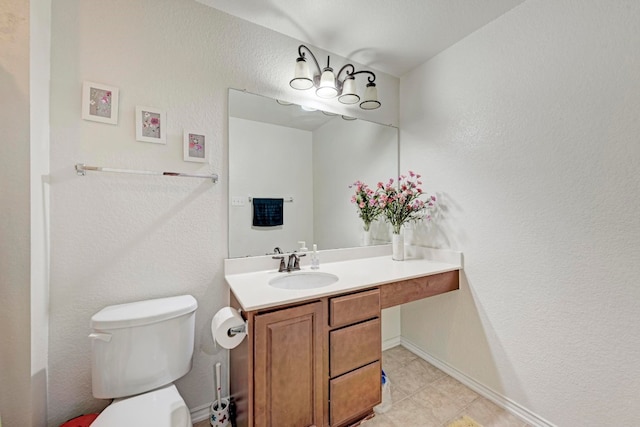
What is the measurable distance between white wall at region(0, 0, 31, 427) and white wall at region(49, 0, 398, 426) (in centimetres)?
20

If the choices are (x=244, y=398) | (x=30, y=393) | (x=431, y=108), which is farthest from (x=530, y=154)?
(x=30, y=393)

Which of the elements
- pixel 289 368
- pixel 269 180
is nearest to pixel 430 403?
pixel 289 368

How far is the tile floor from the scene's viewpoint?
1.47 meters

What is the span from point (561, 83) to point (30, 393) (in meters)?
2.83

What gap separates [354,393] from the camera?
132cm

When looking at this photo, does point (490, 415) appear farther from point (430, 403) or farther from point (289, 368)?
point (289, 368)

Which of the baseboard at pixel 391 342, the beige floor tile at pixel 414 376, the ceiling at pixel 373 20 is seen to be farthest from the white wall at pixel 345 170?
the beige floor tile at pixel 414 376

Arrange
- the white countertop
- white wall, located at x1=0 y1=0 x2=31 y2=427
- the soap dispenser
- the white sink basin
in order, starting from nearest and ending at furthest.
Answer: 1. white wall, located at x1=0 y1=0 x2=31 y2=427
2. the white countertop
3. the white sink basin
4. the soap dispenser

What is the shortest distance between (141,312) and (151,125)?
96 cm

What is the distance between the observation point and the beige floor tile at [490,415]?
1.46 metres

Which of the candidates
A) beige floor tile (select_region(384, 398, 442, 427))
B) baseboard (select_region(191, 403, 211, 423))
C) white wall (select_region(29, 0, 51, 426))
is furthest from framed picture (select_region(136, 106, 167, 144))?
beige floor tile (select_region(384, 398, 442, 427))

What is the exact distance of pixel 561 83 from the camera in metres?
1.33

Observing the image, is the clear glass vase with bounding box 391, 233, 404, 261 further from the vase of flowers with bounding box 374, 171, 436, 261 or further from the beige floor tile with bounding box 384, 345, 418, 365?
the beige floor tile with bounding box 384, 345, 418, 365

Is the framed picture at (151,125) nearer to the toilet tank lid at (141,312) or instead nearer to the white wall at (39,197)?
the white wall at (39,197)
